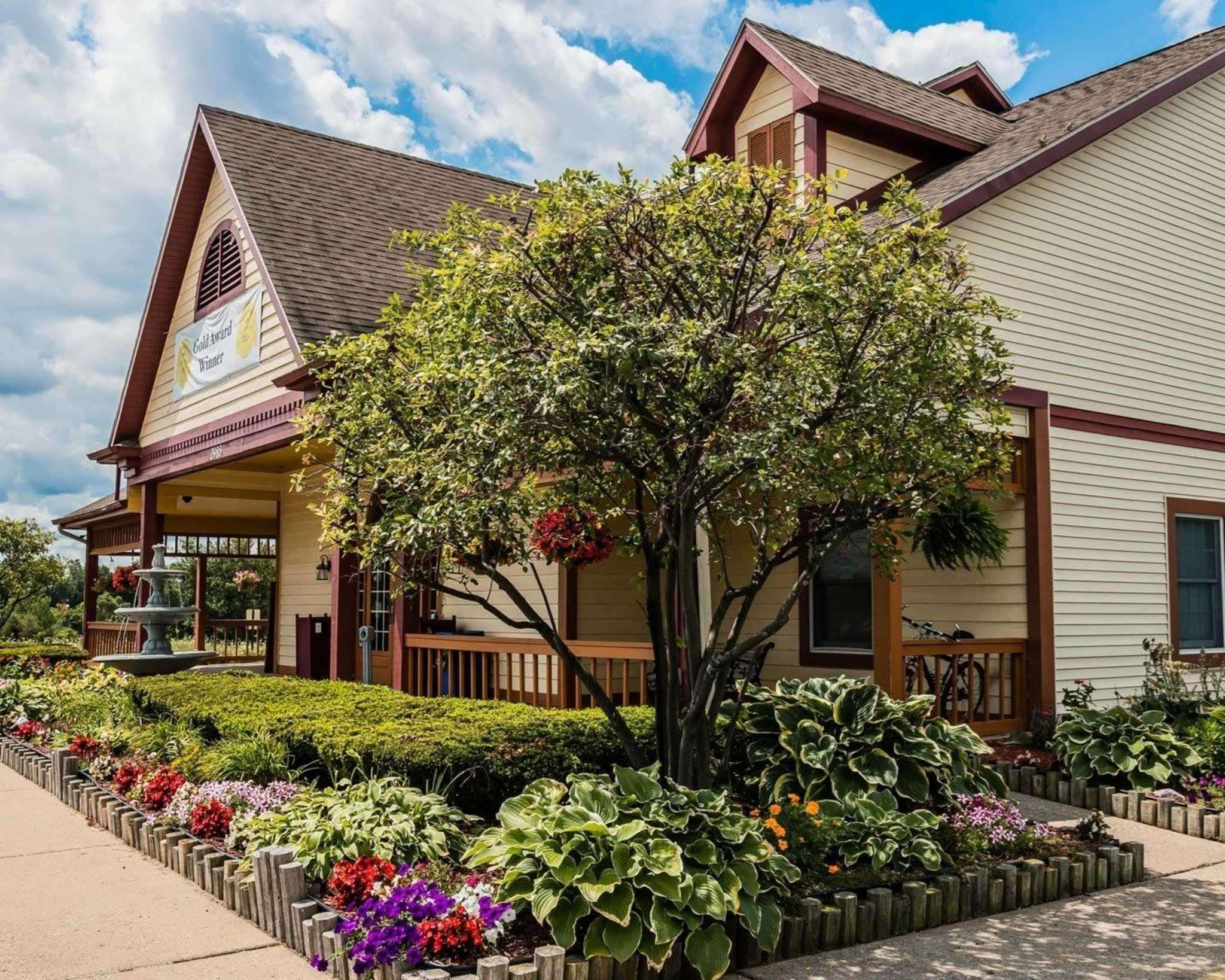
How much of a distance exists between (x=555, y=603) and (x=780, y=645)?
8.21 feet

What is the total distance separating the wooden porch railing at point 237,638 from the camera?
73.6 feet

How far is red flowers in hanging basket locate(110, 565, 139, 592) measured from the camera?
17969mm

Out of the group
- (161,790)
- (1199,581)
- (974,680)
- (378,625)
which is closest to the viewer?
(161,790)

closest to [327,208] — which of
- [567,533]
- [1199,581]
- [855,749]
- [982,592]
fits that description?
[567,533]

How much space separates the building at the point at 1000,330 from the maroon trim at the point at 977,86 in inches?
2.0

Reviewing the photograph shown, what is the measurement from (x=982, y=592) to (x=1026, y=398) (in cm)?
187

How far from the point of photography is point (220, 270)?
14516 mm

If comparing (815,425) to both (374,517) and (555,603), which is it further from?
(555,603)

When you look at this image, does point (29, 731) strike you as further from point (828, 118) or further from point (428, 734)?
point (828, 118)

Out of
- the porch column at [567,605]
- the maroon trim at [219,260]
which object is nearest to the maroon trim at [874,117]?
the porch column at [567,605]

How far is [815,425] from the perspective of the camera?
5.79m

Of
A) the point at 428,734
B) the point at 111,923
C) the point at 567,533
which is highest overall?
the point at 567,533

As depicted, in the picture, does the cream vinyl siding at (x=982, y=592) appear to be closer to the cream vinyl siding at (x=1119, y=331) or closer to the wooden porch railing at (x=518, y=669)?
the cream vinyl siding at (x=1119, y=331)

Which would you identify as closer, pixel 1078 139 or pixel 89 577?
pixel 1078 139
